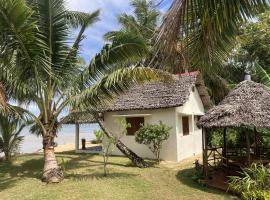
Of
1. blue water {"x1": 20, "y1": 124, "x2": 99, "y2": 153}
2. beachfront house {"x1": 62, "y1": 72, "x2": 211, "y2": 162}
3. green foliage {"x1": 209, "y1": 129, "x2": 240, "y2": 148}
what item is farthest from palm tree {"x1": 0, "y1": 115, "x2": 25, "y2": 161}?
green foliage {"x1": 209, "y1": 129, "x2": 240, "y2": 148}

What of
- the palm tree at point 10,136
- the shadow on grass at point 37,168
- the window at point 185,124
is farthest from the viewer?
the window at point 185,124

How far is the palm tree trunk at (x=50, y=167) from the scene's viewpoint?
1119cm

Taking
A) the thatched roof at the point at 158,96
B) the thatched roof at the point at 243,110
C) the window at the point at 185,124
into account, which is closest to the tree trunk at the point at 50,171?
the thatched roof at the point at 158,96

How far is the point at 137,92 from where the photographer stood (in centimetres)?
1842

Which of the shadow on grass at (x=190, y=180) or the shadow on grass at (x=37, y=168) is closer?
the shadow on grass at (x=190, y=180)

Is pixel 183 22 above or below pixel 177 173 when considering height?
above

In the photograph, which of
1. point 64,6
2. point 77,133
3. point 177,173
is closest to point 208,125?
point 177,173

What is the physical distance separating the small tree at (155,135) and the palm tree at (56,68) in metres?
4.22

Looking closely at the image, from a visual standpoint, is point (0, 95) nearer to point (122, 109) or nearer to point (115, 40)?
point (115, 40)

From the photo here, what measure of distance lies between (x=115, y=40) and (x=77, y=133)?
10960 millimetres

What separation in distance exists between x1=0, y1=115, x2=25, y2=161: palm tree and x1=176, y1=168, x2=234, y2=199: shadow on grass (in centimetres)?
813

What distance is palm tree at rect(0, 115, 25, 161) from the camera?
15.8 m

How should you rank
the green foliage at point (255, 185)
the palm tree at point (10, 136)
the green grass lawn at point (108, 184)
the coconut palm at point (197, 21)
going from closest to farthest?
the coconut palm at point (197, 21)
the green foliage at point (255, 185)
the green grass lawn at point (108, 184)
the palm tree at point (10, 136)

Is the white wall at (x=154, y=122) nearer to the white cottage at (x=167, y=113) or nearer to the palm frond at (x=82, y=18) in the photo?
the white cottage at (x=167, y=113)
